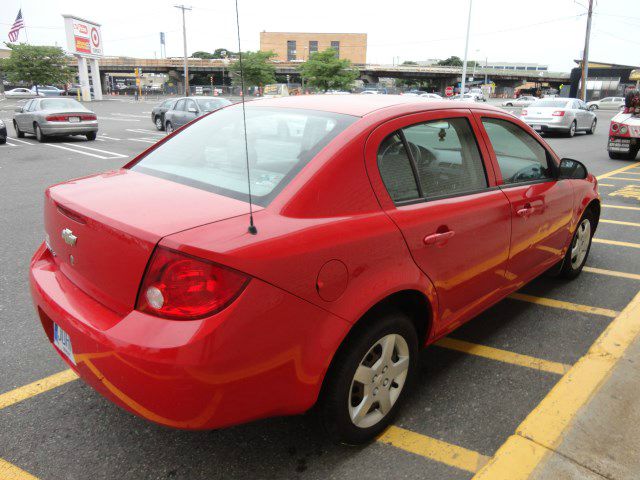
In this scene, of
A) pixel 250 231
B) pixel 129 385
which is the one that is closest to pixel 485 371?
pixel 250 231

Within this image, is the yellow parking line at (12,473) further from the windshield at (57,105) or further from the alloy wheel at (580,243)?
the windshield at (57,105)

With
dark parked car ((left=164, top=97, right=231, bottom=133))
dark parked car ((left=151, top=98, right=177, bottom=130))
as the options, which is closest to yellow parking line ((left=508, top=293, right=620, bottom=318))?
dark parked car ((left=164, top=97, right=231, bottom=133))

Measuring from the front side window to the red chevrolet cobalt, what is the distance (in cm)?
6

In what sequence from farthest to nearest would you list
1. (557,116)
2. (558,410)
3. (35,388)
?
(557,116)
(35,388)
(558,410)

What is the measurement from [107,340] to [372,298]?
1048mm

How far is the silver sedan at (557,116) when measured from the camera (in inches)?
733

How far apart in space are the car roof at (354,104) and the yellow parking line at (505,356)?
1.58 metres

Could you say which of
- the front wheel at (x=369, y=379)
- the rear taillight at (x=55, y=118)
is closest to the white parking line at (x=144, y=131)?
the rear taillight at (x=55, y=118)

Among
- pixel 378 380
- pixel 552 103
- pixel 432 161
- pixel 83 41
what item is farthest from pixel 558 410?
pixel 83 41

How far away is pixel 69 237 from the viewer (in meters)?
2.19

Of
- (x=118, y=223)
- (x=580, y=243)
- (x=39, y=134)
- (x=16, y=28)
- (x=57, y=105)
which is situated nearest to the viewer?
(x=118, y=223)

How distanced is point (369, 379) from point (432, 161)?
119 centimetres

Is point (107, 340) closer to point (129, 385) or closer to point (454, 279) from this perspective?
point (129, 385)

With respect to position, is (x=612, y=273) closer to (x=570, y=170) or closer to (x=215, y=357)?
(x=570, y=170)
